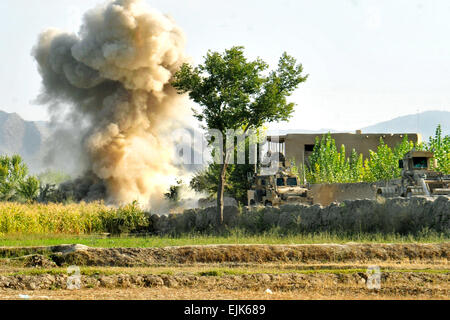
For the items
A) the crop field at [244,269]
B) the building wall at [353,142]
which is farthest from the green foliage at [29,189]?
the crop field at [244,269]

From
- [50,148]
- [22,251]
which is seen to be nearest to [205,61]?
[22,251]

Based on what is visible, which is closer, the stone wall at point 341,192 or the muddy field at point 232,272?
the muddy field at point 232,272

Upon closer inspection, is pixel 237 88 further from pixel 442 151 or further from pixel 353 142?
pixel 353 142

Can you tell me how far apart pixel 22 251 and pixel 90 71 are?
118 feet

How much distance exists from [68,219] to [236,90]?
8.02 meters

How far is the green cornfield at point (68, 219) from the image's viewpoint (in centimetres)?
2283

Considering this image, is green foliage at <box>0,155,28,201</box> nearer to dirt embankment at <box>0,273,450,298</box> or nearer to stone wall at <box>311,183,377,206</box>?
stone wall at <box>311,183,377,206</box>

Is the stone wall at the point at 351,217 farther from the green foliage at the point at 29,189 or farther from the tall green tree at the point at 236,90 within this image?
the green foliage at the point at 29,189

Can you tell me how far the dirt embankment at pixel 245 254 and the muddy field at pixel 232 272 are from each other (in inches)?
0.9

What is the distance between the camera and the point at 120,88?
165 ft

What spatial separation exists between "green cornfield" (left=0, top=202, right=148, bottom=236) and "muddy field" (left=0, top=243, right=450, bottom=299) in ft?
23.8

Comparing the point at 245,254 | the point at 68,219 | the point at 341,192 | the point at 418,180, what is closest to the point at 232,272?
the point at 245,254

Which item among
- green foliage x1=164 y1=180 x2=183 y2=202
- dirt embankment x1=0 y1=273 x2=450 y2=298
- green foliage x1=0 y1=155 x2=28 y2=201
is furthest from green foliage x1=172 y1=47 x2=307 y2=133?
green foliage x1=0 y1=155 x2=28 y2=201
